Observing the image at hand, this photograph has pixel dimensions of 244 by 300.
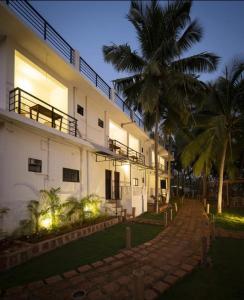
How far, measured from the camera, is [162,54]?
12672mm

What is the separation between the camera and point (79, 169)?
11.3m

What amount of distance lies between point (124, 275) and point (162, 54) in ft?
38.0

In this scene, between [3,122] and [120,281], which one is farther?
[3,122]

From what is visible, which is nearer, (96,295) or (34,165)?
(96,295)

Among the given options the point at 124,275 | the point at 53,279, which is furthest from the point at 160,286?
the point at 53,279

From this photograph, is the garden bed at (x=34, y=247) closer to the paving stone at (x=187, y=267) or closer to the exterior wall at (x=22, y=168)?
the exterior wall at (x=22, y=168)

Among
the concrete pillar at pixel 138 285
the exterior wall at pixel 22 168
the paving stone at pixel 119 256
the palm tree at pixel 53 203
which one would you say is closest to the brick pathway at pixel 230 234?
the paving stone at pixel 119 256

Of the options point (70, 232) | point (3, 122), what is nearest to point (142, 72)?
point (3, 122)

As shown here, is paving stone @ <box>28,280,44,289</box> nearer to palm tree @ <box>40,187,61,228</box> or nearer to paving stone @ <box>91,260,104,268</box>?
paving stone @ <box>91,260,104,268</box>

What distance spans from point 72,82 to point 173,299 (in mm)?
10063

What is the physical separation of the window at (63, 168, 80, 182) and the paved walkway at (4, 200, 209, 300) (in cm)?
486

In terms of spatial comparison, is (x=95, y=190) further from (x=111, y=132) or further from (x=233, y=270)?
(x=233, y=270)

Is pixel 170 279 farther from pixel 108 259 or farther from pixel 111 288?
pixel 108 259

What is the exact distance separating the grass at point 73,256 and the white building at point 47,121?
2.09m
